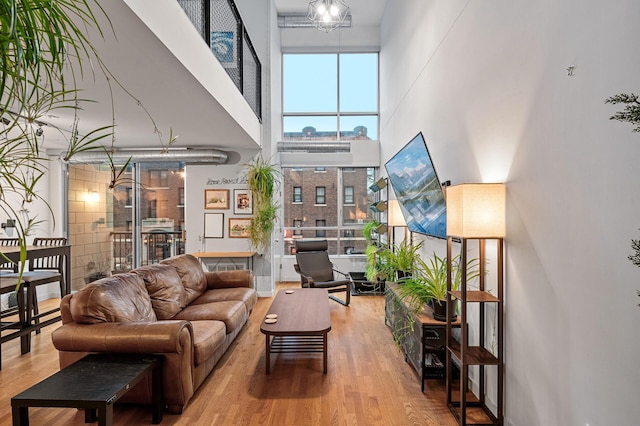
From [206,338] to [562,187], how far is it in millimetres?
2671

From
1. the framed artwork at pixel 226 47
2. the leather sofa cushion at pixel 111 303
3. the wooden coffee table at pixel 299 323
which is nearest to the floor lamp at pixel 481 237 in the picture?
the wooden coffee table at pixel 299 323

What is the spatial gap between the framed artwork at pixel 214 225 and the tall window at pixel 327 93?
2.43 metres

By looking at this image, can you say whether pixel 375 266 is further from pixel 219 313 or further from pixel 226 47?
pixel 226 47

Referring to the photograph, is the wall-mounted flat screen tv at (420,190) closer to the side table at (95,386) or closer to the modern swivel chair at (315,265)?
the modern swivel chair at (315,265)

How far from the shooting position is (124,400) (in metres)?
2.61

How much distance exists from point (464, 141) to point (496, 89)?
618 millimetres

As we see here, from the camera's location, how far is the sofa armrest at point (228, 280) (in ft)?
15.2

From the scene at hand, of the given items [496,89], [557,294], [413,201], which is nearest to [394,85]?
[413,201]

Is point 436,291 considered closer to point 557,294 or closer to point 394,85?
point 557,294

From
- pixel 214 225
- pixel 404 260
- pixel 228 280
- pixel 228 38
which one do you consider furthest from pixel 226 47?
pixel 404 260

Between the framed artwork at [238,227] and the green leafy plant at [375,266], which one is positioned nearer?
the green leafy plant at [375,266]

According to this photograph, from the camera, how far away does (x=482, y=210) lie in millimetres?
2318

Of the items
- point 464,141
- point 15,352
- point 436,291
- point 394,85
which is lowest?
point 15,352

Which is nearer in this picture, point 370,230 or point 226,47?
point 226,47
